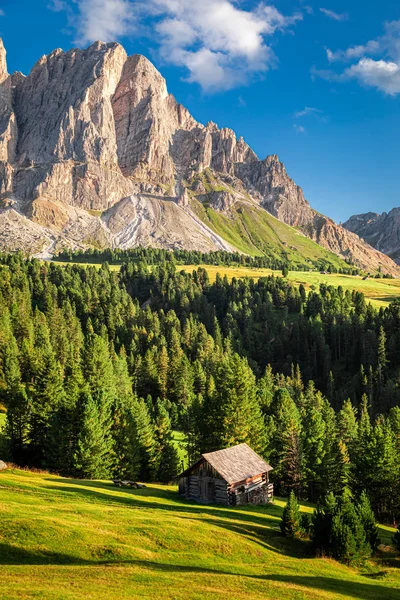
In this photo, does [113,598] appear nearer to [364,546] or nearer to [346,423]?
[364,546]

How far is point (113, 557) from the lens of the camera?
33.6m

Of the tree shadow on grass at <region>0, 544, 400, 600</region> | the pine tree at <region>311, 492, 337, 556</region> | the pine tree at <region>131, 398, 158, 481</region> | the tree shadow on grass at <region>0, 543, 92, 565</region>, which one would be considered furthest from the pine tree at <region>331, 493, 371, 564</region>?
the pine tree at <region>131, 398, 158, 481</region>

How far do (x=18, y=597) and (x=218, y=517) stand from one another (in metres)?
29.0

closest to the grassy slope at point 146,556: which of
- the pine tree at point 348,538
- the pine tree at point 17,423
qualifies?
the pine tree at point 348,538

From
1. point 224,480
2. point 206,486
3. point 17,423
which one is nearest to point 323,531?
point 224,480

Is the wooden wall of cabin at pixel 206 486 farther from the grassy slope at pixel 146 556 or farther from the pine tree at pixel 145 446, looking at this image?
the pine tree at pixel 145 446

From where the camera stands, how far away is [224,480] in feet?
187

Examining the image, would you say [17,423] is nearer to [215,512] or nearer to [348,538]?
[215,512]

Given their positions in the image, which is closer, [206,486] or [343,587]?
[343,587]

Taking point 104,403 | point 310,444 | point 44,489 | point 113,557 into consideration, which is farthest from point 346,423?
point 113,557

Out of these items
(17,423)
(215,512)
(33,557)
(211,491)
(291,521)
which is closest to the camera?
(33,557)

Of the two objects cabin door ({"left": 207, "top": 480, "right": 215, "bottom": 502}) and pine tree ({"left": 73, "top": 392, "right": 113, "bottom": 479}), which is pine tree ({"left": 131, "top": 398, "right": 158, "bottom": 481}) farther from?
cabin door ({"left": 207, "top": 480, "right": 215, "bottom": 502})

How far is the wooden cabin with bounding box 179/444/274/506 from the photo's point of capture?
57781mm

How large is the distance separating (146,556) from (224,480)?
78.4 feet
